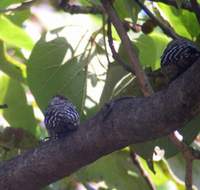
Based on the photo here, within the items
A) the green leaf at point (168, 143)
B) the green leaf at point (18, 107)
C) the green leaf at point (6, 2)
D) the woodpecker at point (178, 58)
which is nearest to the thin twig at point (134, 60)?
the woodpecker at point (178, 58)

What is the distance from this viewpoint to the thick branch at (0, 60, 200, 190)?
0.84m

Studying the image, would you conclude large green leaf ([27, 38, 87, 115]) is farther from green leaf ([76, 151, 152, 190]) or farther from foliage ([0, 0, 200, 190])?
green leaf ([76, 151, 152, 190])

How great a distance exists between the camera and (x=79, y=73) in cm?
140

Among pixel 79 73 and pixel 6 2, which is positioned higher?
pixel 6 2

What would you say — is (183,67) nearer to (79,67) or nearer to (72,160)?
(72,160)

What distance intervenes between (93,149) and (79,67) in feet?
1.56

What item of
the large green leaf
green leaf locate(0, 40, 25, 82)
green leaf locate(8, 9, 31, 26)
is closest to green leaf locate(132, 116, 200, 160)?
the large green leaf

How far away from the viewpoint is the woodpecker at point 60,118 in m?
1.00

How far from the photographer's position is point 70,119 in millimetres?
1009

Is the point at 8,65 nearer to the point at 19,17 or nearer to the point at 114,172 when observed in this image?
the point at 19,17

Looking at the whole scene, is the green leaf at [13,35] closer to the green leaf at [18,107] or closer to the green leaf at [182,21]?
the green leaf at [18,107]

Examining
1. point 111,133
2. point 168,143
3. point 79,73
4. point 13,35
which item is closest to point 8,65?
point 13,35

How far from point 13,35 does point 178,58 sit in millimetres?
668

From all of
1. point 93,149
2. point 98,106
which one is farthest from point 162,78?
point 93,149
